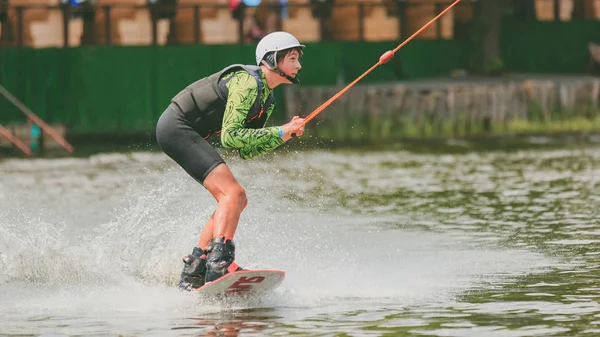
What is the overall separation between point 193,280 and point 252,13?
71.3 ft

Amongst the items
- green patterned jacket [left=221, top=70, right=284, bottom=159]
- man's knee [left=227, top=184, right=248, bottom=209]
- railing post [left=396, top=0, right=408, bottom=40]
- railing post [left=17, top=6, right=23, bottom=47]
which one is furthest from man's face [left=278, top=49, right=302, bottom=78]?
railing post [left=396, top=0, right=408, bottom=40]

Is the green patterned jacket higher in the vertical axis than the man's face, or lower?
lower

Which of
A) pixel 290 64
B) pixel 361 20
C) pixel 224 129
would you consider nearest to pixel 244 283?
pixel 224 129

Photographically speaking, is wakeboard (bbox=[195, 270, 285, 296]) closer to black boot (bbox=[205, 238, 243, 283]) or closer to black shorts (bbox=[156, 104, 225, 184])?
black boot (bbox=[205, 238, 243, 283])

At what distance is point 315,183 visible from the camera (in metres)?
23.2

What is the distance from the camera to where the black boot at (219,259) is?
12445 mm

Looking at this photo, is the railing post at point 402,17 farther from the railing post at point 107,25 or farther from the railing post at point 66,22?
the railing post at point 66,22

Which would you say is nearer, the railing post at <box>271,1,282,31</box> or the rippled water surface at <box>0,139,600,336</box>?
the rippled water surface at <box>0,139,600,336</box>

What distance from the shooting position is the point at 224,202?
1270cm

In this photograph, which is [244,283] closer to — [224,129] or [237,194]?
[237,194]

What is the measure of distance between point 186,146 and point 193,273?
3.05 ft

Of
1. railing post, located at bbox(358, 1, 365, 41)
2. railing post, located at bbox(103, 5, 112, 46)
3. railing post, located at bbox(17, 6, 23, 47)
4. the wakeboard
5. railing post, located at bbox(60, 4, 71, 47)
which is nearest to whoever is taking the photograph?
the wakeboard

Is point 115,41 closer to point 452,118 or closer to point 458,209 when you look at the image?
point 452,118

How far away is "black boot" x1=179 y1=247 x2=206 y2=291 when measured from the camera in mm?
12727
